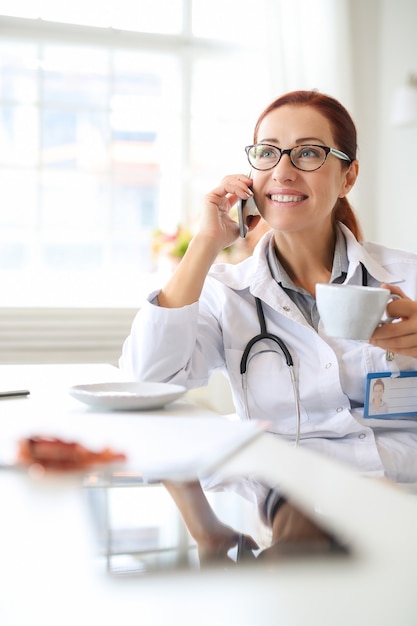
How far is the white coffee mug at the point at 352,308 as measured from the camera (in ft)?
3.97

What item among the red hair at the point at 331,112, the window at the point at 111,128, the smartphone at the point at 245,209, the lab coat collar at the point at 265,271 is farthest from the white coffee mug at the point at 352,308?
the window at the point at 111,128

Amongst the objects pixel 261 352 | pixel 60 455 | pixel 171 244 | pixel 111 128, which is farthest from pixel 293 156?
pixel 111 128

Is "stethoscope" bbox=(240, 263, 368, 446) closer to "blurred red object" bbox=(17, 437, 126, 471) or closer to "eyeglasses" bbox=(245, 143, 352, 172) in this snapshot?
"eyeglasses" bbox=(245, 143, 352, 172)

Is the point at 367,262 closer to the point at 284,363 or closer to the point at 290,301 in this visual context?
the point at 290,301

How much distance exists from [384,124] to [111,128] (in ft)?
5.16

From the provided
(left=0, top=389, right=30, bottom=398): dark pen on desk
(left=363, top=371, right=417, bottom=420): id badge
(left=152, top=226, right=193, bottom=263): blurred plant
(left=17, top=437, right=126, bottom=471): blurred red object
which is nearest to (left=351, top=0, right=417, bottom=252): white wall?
(left=152, top=226, right=193, bottom=263): blurred plant

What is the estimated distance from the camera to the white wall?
4.21 m

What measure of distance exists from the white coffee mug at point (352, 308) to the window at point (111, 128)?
3006mm

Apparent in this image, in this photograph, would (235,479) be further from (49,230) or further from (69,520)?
(49,230)

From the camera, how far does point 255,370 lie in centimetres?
170

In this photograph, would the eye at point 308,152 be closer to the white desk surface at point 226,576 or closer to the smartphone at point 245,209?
the smartphone at point 245,209

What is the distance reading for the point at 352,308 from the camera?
1.23 meters

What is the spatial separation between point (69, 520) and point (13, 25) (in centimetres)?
399

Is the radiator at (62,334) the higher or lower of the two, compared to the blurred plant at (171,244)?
lower
